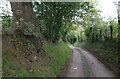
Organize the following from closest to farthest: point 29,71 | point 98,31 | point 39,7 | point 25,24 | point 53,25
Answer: point 29,71
point 25,24
point 39,7
point 53,25
point 98,31

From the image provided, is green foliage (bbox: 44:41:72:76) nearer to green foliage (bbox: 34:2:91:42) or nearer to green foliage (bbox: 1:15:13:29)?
green foliage (bbox: 34:2:91:42)

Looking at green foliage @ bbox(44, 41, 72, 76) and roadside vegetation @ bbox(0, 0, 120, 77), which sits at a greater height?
roadside vegetation @ bbox(0, 0, 120, 77)

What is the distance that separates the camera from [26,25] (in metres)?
15.0

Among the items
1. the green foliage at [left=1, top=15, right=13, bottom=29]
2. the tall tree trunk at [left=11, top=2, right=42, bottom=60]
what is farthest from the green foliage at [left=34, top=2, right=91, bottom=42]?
the tall tree trunk at [left=11, top=2, right=42, bottom=60]

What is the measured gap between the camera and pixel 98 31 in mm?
41719

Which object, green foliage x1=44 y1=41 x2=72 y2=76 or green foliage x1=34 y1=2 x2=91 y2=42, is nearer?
green foliage x1=44 y1=41 x2=72 y2=76

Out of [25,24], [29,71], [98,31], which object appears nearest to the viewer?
[29,71]

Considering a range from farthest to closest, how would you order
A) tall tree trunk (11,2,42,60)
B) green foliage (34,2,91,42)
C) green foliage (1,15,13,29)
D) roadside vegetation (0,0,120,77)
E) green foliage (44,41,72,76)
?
green foliage (34,2,91,42) → green foliage (1,15,13,29) → green foliage (44,41,72,76) → tall tree trunk (11,2,42,60) → roadside vegetation (0,0,120,77)

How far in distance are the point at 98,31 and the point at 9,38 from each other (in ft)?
97.6

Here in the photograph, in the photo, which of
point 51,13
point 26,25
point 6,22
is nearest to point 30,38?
point 26,25

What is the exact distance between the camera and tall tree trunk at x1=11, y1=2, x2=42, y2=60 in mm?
14711

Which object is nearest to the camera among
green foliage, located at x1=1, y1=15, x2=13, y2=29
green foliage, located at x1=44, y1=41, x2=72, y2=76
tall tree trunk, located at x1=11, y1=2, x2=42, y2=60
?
tall tree trunk, located at x1=11, y1=2, x2=42, y2=60

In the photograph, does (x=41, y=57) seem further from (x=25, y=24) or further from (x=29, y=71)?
(x=29, y=71)

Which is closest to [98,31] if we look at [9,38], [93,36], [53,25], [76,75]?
[93,36]
